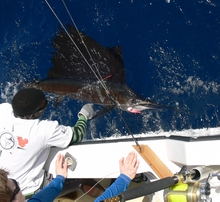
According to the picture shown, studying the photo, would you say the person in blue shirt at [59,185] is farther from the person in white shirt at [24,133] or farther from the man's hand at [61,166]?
the person in white shirt at [24,133]

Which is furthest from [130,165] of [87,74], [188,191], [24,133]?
[87,74]

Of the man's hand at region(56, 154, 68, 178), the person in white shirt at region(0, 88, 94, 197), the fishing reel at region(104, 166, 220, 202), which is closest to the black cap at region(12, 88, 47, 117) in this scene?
the person in white shirt at region(0, 88, 94, 197)

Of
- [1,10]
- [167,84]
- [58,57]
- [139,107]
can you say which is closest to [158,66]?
[167,84]

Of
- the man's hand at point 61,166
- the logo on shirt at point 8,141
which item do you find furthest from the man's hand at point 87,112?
the logo on shirt at point 8,141

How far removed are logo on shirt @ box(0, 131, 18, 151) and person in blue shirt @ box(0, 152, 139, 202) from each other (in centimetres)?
36

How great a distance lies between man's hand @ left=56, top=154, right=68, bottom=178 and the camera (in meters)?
2.41

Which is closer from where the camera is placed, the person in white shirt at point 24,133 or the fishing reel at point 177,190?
the fishing reel at point 177,190

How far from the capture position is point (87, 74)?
3668 millimetres

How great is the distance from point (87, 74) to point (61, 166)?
1461mm

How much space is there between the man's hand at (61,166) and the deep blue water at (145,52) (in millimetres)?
1236

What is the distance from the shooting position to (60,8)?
414 cm

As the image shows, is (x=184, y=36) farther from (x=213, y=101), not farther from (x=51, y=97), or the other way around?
(x=51, y=97)

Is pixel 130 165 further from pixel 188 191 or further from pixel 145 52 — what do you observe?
pixel 145 52

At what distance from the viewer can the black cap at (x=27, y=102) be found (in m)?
2.13
